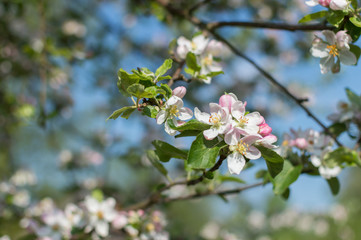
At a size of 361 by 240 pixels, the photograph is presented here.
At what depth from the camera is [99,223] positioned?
1.52m

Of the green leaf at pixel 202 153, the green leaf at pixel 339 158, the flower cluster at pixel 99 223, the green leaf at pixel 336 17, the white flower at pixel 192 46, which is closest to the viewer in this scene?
the green leaf at pixel 202 153

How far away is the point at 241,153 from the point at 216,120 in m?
0.10

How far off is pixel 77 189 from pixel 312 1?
2.96 m

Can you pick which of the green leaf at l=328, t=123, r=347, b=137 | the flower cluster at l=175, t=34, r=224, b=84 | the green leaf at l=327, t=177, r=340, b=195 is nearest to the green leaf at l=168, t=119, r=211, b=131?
the flower cluster at l=175, t=34, r=224, b=84

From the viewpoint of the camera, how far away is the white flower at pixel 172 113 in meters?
0.87

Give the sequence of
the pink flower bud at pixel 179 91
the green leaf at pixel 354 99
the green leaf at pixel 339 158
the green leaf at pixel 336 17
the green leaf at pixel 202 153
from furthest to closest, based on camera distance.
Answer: the green leaf at pixel 354 99, the green leaf at pixel 339 158, the green leaf at pixel 336 17, the pink flower bud at pixel 179 91, the green leaf at pixel 202 153

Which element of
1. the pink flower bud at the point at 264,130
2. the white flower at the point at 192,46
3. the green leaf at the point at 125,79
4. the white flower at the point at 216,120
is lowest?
the pink flower bud at the point at 264,130

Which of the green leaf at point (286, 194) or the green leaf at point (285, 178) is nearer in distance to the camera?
the green leaf at point (285, 178)

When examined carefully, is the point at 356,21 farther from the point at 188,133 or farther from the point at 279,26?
the point at 188,133

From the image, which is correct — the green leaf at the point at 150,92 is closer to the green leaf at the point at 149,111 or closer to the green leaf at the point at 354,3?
the green leaf at the point at 149,111

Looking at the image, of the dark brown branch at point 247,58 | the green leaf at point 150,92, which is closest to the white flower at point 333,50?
the dark brown branch at point 247,58

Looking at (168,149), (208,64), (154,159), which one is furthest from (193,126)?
(208,64)

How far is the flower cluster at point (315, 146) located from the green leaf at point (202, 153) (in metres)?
0.55

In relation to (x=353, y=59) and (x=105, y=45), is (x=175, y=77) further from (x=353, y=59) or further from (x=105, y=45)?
(x=105, y=45)
